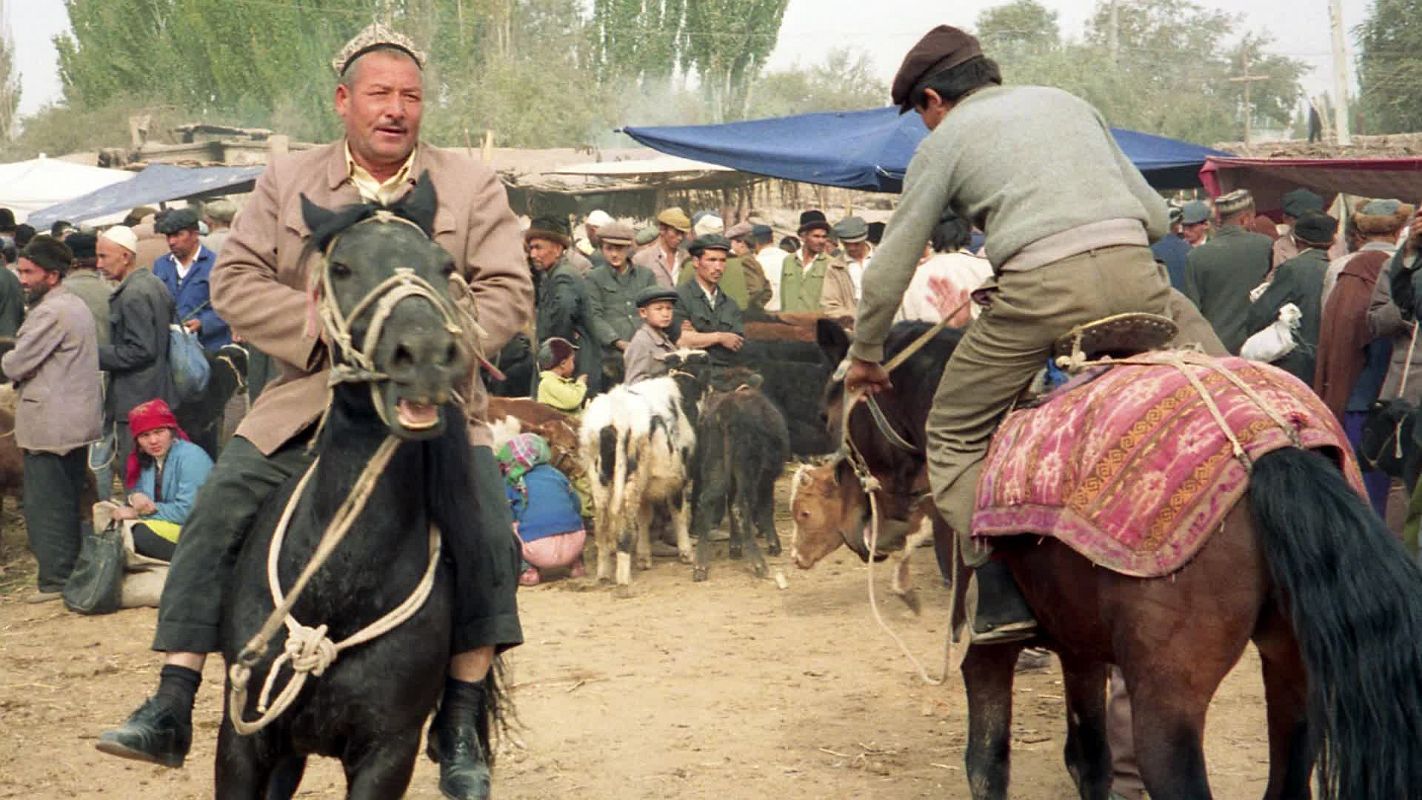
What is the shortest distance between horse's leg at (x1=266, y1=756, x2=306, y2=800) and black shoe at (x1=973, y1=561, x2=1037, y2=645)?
2084mm

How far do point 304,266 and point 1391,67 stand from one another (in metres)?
49.0

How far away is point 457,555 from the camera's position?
4.37 m

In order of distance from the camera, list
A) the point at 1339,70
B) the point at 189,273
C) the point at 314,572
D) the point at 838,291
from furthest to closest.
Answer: the point at 1339,70
the point at 838,291
the point at 189,273
the point at 314,572

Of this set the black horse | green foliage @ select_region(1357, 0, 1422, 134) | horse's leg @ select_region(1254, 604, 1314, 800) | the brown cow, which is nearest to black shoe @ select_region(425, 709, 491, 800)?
the black horse

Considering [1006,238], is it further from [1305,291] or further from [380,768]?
[1305,291]

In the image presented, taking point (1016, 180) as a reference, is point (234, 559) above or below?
below

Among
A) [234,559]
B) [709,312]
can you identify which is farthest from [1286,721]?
[709,312]

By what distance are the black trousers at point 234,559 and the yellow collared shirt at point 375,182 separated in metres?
0.74

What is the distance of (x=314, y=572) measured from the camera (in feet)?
13.8

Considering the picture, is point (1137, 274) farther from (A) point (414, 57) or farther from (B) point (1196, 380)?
(A) point (414, 57)

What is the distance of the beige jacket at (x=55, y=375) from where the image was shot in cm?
1074

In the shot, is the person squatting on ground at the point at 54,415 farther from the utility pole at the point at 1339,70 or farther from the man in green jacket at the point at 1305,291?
the utility pole at the point at 1339,70

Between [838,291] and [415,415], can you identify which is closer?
[415,415]

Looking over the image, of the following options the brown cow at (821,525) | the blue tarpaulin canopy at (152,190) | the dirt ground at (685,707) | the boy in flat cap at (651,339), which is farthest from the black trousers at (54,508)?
the blue tarpaulin canopy at (152,190)
